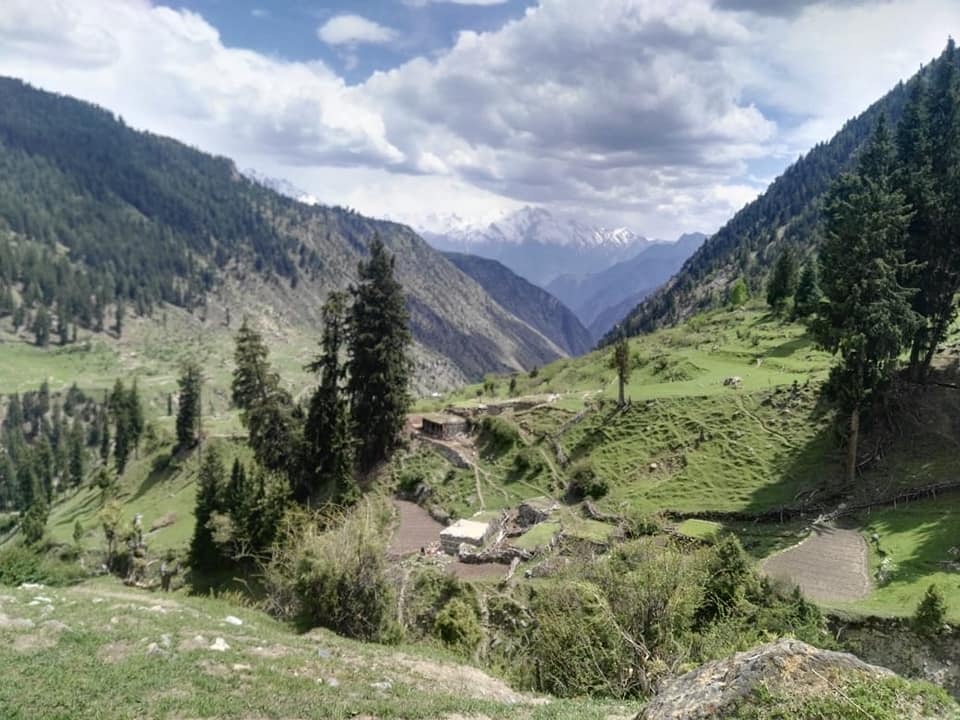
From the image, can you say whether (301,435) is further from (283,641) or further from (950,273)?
(950,273)

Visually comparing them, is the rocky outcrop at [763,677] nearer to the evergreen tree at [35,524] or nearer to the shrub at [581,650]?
the shrub at [581,650]

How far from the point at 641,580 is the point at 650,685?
3.80 meters

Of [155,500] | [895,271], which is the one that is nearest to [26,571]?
[155,500]

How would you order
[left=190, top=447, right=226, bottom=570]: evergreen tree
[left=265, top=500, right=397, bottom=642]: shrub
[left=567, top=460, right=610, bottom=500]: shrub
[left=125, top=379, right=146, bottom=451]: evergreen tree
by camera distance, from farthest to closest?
[left=125, top=379, right=146, bottom=451]: evergreen tree, [left=190, top=447, right=226, bottom=570]: evergreen tree, [left=567, top=460, right=610, bottom=500]: shrub, [left=265, top=500, right=397, bottom=642]: shrub

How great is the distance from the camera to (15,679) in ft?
46.8

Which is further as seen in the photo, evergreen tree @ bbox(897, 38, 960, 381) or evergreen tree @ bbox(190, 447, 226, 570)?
evergreen tree @ bbox(190, 447, 226, 570)

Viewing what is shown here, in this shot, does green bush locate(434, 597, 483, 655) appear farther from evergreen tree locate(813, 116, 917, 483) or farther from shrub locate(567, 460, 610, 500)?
evergreen tree locate(813, 116, 917, 483)

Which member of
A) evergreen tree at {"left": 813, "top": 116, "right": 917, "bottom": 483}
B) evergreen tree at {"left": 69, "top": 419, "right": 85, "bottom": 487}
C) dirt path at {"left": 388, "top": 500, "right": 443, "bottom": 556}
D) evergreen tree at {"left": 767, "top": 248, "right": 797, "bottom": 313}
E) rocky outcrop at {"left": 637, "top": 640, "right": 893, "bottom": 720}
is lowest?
evergreen tree at {"left": 69, "top": 419, "right": 85, "bottom": 487}

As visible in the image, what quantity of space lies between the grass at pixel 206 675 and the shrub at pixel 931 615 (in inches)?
530

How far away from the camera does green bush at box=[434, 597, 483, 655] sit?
26141 millimetres

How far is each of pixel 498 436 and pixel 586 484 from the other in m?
10.8

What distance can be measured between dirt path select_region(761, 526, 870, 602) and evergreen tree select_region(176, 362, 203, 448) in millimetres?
81007

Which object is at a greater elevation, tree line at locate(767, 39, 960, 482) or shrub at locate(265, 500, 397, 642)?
tree line at locate(767, 39, 960, 482)

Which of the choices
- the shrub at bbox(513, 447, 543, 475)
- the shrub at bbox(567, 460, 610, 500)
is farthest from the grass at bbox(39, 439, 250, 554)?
the shrub at bbox(567, 460, 610, 500)
